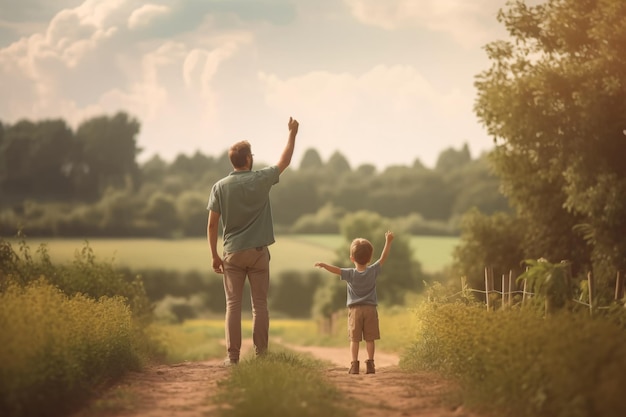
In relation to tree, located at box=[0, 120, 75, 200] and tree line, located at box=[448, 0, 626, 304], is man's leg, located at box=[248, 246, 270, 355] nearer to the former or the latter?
tree line, located at box=[448, 0, 626, 304]

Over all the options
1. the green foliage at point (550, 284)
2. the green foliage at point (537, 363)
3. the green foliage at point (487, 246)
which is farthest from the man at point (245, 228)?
the green foliage at point (487, 246)

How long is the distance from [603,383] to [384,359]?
14512mm

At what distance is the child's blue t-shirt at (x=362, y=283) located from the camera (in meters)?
11.6

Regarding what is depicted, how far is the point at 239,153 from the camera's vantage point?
11164mm

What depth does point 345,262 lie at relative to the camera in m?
53.3

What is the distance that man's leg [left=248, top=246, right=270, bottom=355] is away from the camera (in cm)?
1111

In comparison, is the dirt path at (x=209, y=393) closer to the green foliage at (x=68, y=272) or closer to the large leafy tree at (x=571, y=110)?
the green foliage at (x=68, y=272)

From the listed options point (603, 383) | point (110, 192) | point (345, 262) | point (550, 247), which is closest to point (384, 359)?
point (550, 247)

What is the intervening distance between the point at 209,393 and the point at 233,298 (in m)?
1.82

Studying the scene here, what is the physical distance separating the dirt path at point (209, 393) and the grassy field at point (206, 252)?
43261 millimetres

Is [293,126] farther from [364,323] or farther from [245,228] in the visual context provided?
[364,323]

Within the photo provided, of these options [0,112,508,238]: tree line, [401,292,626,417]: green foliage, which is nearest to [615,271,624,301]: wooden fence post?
[401,292,626,417]: green foliage

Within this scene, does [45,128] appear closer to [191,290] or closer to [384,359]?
[191,290]

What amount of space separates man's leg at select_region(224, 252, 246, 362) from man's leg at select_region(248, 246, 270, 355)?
0.51 feet
